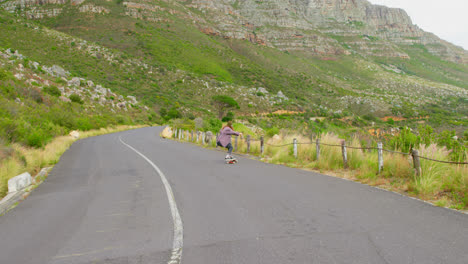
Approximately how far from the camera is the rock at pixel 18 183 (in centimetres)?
830

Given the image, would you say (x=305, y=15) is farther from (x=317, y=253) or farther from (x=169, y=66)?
(x=317, y=253)

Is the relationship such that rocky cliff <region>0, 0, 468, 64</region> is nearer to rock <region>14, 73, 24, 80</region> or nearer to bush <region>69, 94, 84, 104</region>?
bush <region>69, 94, 84, 104</region>

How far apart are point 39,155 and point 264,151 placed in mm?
10962

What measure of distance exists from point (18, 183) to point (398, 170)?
1064 centimetres

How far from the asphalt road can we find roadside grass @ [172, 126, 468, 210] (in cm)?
66

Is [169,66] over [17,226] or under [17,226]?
over

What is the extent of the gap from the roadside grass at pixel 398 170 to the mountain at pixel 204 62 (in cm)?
4334

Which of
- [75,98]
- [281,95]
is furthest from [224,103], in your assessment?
[75,98]

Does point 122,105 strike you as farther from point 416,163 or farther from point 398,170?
point 416,163

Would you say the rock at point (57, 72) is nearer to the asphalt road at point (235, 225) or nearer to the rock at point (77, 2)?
the asphalt road at point (235, 225)

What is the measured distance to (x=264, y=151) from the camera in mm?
17094

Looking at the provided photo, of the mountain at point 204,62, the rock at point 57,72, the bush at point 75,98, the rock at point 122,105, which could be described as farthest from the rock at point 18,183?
the mountain at point 204,62

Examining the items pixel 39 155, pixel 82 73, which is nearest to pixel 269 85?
pixel 82 73

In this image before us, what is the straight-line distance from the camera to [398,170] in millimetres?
8531
